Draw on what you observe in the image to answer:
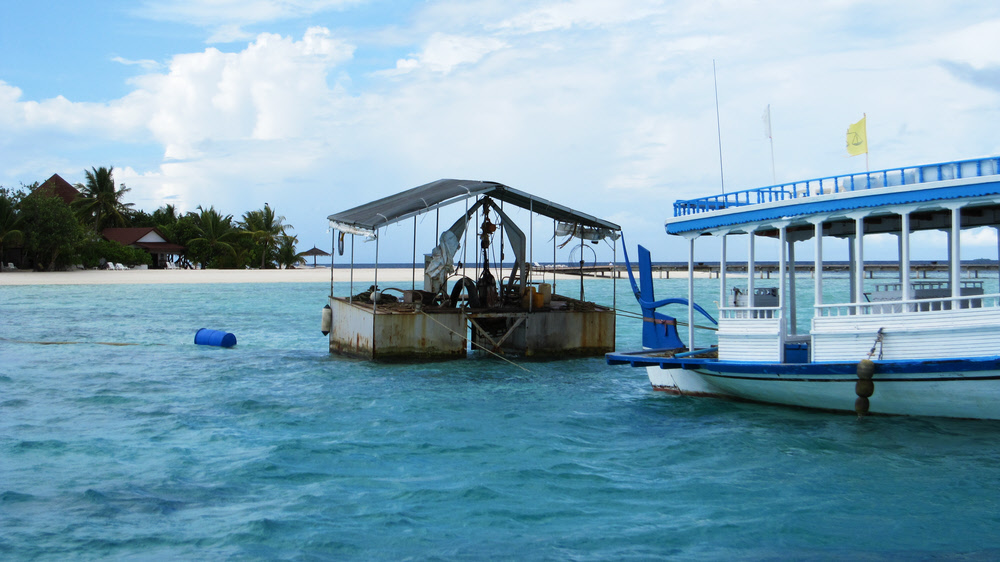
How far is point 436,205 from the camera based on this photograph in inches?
709

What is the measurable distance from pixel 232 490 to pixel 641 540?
15.2 ft

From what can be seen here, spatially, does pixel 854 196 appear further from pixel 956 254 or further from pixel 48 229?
pixel 48 229

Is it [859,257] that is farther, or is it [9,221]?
[9,221]

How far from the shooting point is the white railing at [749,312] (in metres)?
12.0

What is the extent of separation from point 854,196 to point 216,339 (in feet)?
59.4

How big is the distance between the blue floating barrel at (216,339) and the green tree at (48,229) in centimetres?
3707

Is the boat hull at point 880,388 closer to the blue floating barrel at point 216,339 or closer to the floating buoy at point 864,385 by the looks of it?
the floating buoy at point 864,385

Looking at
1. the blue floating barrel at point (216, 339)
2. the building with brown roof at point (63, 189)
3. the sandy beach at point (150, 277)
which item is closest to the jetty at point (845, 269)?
the blue floating barrel at point (216, 339)

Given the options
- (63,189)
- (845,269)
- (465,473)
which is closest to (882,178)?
(465,473)

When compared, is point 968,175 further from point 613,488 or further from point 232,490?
point 232,490

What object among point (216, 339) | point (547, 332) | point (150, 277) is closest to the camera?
point (547, 332)

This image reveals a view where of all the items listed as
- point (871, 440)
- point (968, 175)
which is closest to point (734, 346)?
point (871, 440)

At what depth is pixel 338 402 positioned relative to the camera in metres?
14.5

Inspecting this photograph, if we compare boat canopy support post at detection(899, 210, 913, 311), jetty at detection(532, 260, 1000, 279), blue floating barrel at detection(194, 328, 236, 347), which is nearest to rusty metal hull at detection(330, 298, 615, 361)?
jetty at detection(532, 260, 1000, 279)
